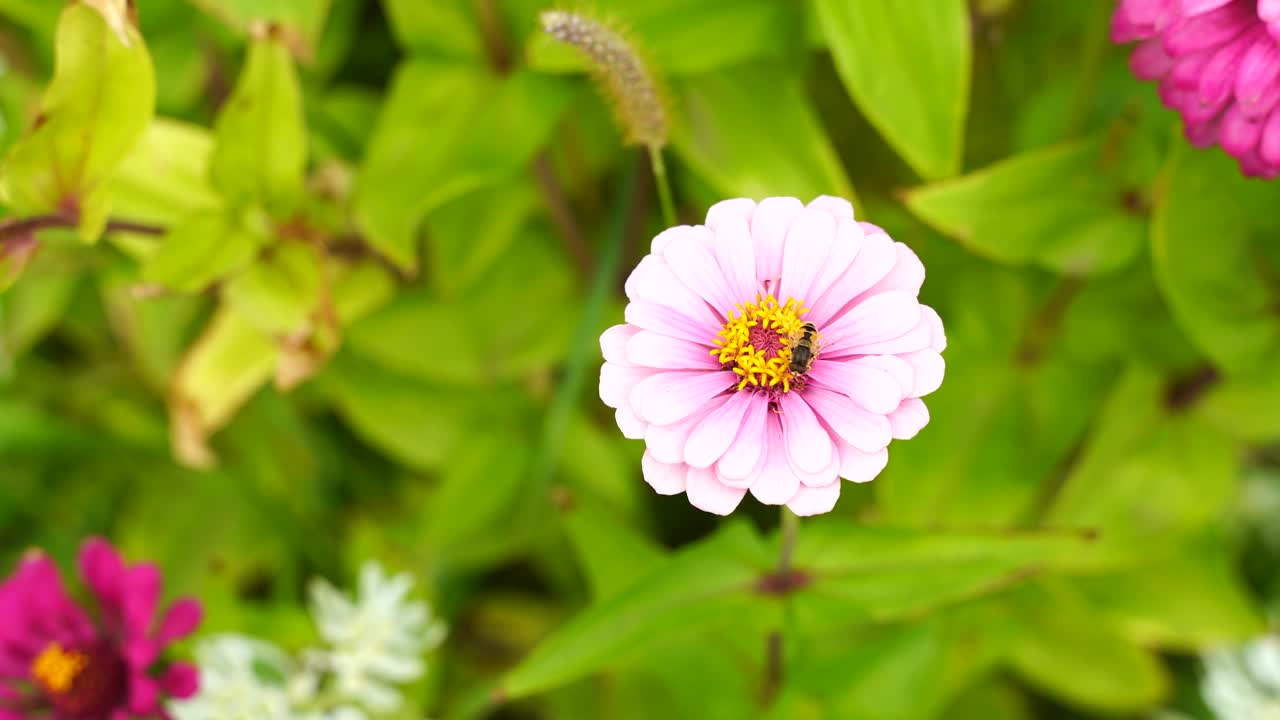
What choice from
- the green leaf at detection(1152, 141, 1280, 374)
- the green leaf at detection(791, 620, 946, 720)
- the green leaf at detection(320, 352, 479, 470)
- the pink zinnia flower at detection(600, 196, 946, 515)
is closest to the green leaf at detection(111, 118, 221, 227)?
the green leaf at detection(320, 352, 479, 470)

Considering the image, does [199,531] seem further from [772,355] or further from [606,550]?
[772,355]

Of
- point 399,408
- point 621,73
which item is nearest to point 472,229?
point 399,408

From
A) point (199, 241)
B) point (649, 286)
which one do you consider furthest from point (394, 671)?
point (649, 286)

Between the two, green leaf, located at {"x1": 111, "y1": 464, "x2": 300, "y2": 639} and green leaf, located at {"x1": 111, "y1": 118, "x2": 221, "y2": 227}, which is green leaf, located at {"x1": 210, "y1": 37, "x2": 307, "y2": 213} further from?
green leaf, located at {"x1": 111, "y1": 464, "x2": 300, "y2": 639}

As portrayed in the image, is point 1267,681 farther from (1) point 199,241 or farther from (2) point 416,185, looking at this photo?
(1) point 199,241

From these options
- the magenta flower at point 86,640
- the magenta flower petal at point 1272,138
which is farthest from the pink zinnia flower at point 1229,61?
the magenta flower at point 86,640

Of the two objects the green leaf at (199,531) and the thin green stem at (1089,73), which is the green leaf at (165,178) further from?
the thin green stem at (1089,73)
